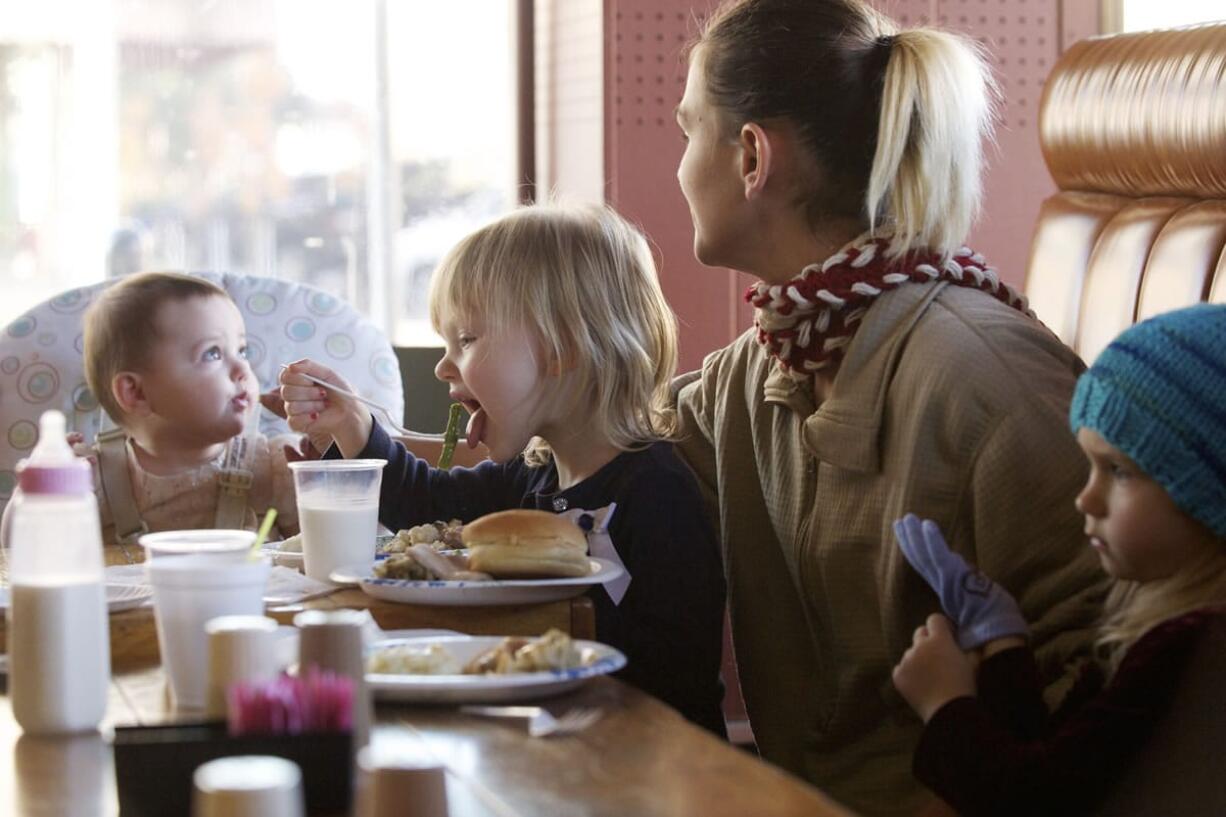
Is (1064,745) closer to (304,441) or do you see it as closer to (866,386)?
(866,386)

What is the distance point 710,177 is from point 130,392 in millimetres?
1053

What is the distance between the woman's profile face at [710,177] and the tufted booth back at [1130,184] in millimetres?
593

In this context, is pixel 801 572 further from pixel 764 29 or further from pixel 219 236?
pixel 219 236

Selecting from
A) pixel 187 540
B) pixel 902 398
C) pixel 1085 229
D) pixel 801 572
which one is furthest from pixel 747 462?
pixel 187 540

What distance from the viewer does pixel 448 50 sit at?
3.63m

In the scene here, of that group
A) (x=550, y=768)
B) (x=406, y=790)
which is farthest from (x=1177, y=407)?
(x=406, y=790)

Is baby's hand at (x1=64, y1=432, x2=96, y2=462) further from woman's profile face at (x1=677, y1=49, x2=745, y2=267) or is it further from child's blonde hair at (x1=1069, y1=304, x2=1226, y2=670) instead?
child's blonde hair at (x1=1069, y1=304, x2=1226, y2=670)

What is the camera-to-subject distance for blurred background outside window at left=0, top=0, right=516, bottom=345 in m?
3.42

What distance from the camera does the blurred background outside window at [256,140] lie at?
342 centimetres

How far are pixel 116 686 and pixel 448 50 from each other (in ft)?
8.17

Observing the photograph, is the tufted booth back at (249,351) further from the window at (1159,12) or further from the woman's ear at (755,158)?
the window at (1159,12)

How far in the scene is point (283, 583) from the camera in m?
1.67

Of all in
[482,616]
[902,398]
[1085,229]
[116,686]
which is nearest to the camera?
[116,686]

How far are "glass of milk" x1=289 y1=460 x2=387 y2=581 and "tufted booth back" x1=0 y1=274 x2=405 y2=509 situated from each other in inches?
42.7
